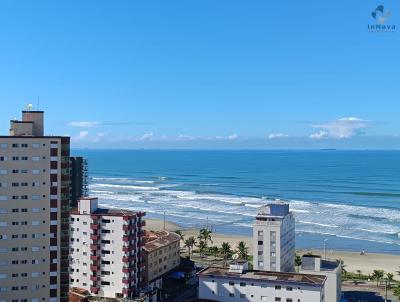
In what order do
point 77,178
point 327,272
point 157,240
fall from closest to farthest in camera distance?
1. point 327,272
2. point 157,240
3. point 77,178

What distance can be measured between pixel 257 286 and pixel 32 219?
88.9 feet

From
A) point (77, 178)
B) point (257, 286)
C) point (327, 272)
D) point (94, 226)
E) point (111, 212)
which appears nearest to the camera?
point (257, 286)

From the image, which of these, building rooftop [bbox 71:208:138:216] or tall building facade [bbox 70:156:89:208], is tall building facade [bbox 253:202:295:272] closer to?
building rooftop [bbox 71:208:138:216]

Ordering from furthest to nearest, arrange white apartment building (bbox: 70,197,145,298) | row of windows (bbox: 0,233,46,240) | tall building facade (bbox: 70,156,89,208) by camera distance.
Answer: tall building facade (bbox: 70,156,89,208) → white apartment building (bbox: 70,197,145,298) → row of windows (bbox: 0,233,46,240)

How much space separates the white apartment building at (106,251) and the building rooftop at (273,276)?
513 inches

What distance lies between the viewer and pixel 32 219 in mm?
56000

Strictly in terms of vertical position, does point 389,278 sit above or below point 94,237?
below

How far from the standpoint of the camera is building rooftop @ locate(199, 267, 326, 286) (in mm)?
59000

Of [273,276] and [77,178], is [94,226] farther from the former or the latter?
[77,178]

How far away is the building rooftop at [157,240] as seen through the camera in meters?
82.3

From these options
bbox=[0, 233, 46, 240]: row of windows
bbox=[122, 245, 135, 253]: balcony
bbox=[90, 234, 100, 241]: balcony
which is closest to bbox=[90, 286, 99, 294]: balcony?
bbox=[90, 234, 100, 241]: balcony

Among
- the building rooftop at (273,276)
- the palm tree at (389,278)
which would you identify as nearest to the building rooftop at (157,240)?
the building rooftop at (273,276)

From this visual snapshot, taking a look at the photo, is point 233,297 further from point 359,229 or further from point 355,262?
point 359,229

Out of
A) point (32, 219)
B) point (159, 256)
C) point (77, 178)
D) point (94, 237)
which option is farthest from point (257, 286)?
point (77, 178)
